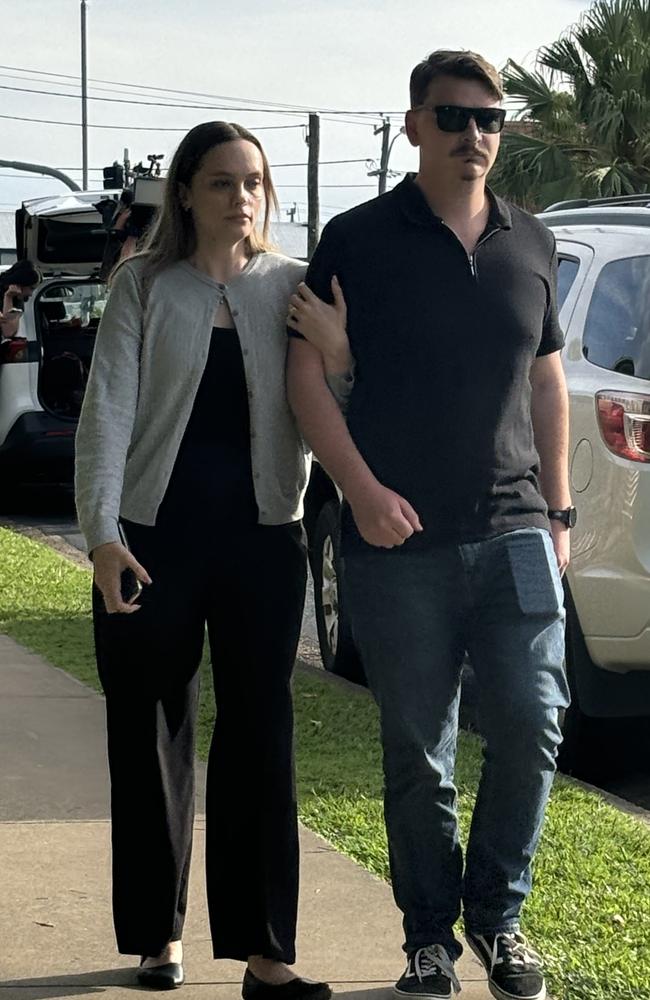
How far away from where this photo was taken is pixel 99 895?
14.6ft

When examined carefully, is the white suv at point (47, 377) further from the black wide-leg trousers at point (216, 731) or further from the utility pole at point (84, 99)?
the utility pole at point (84, 99)

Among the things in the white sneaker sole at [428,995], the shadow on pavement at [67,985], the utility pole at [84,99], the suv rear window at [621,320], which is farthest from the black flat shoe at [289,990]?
the utility pole at [84,99]

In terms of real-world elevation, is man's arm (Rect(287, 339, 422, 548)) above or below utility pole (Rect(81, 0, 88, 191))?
above

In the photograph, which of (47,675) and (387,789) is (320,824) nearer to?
(387,789)

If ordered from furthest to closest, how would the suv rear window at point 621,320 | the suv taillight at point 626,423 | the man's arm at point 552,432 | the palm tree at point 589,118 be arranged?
1. the palm tree at point 589,118
2. the suv rear window at point 621,320
3. the suv taillight at point 626,423
4. the man's arm at point 552,432

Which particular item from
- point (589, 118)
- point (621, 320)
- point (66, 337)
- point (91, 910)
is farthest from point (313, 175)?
point (91, 910)

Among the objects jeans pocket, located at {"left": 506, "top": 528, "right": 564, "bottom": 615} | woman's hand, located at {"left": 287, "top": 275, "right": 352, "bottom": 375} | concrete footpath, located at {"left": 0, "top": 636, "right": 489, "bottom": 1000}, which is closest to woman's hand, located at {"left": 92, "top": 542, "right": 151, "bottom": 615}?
woman's hand, located at {"left": 287, "top": 275, "right": 352, "bottom": 375}

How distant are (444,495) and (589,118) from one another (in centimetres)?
2221

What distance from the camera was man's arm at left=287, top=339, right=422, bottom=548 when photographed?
11.9 feet

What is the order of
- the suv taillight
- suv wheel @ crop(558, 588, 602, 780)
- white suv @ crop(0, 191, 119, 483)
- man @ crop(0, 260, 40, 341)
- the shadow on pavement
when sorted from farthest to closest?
1. white suv @ crop(0, 191, 119, 483)
2. man @ crop(0, 260, 40, 341)
3. suv wheel @ crop(558, 588, 602, 780)
4. the suv taillight
5. the shadow on pavement

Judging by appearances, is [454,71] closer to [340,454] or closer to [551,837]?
[340,454]

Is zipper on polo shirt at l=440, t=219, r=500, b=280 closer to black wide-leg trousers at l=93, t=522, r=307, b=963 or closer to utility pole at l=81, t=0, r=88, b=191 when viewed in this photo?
black wide-leg trousers at l=93, t=522, r=307, b=963

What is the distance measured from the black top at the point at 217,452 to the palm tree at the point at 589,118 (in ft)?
69.7

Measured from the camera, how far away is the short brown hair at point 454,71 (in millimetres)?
3691
